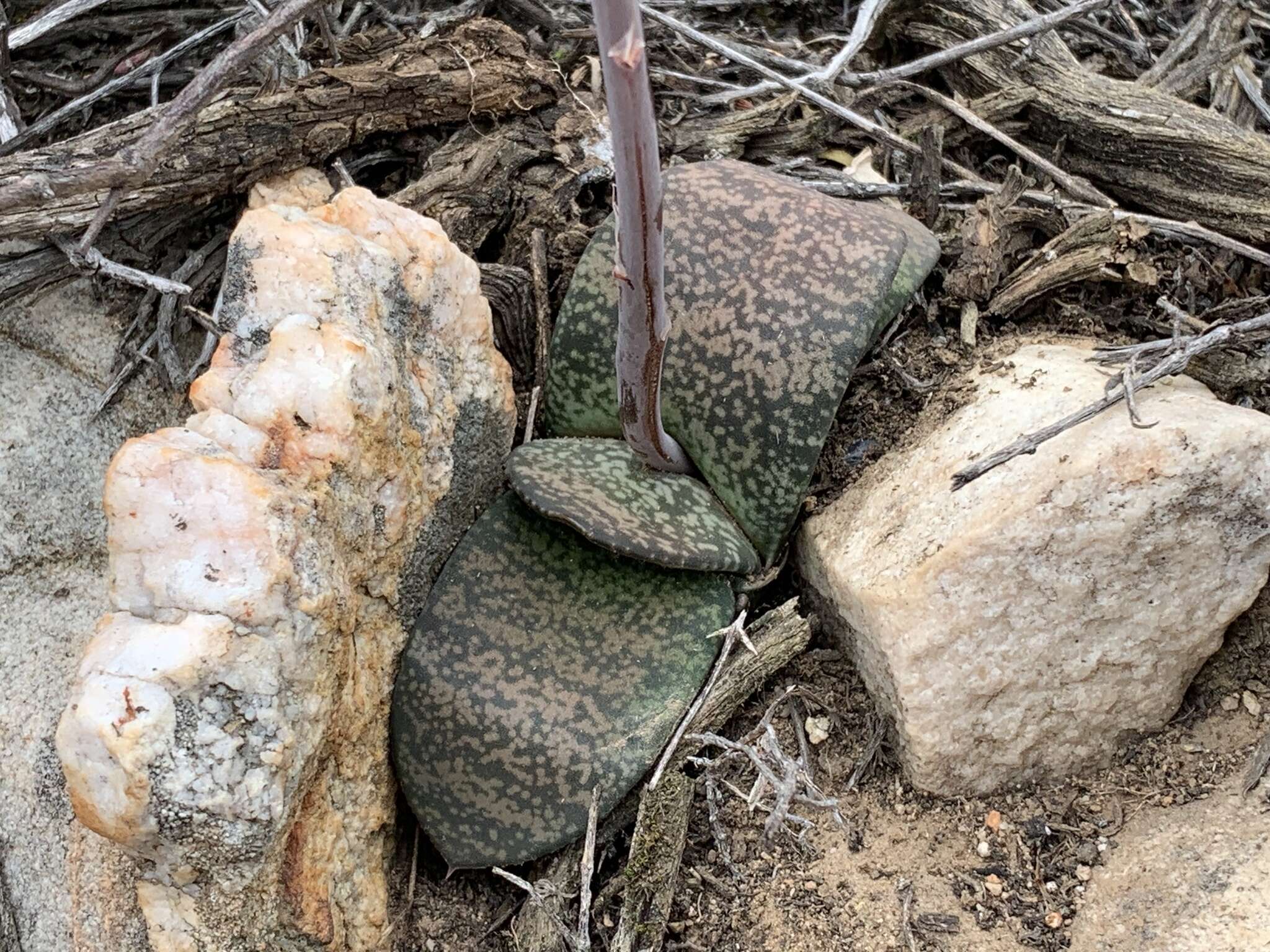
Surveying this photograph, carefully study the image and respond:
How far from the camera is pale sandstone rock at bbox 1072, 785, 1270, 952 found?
50.4 inches

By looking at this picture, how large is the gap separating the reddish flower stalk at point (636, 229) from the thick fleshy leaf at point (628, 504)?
0.17ft

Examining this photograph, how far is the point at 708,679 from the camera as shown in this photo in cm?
158

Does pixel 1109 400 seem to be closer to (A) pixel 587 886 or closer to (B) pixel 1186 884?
(B) pixel 1186 884

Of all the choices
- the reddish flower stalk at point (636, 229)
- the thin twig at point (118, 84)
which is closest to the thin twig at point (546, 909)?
the reddish flower stalk at point (636, 229)

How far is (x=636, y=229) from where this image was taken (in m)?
1.24

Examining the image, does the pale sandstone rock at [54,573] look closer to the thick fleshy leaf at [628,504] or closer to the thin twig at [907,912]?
the thick fleshy leaf at [628,504]

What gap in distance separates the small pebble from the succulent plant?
19 cm

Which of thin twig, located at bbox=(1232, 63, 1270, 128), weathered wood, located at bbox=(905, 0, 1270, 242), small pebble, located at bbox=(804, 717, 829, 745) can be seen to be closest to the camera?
small pebble, located at bbox=(804, 717, 829, 745)

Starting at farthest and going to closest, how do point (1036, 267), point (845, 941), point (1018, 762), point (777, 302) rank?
point (1036, 267)
point (777, 302)
point (1018, 762)
point (845, 941)

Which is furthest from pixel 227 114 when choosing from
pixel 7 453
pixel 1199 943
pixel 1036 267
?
pixel 1199 943

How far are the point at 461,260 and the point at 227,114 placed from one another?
0.43 metres

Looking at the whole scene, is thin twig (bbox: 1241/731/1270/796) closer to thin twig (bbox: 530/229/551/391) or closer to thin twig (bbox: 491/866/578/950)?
thin twig (bbox: 491/866/578/950)

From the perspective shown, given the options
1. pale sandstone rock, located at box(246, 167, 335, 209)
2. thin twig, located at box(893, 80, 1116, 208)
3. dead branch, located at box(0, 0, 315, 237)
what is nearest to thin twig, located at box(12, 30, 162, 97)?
pale sandstone rock, located at box(246, 167, 335, 209)

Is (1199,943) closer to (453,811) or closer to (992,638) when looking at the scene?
(992,638)
